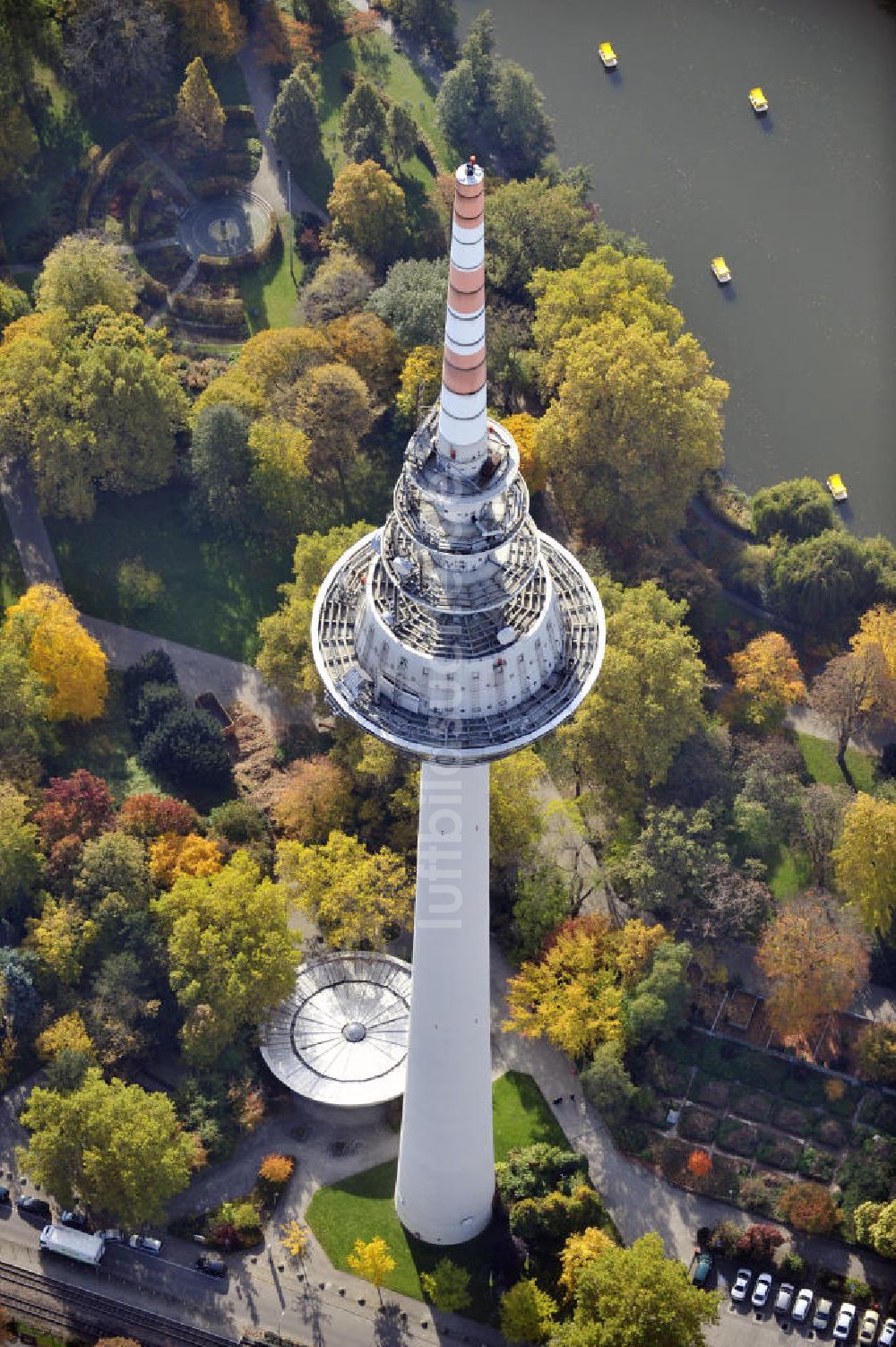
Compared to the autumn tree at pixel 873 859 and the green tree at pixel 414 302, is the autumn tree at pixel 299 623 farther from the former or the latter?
the autumn tree at pixel 873 859

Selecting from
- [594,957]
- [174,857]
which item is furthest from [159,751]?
[594,957]

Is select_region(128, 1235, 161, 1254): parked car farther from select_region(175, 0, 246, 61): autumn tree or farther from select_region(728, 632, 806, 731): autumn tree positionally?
select_region(175, 0, 246, 61): autumn tree

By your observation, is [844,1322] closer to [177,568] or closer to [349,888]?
[349,888]

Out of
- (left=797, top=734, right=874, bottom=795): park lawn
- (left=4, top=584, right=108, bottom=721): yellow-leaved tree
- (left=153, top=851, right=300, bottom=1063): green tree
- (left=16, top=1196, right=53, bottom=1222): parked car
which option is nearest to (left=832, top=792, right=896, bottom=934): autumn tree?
(left=797, top=734, right=874, bottom=795): park lawn

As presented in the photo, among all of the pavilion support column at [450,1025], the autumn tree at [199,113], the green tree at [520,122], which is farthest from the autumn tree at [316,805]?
the green tree at [520,122]

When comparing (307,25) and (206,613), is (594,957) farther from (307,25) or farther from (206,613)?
(307,25)

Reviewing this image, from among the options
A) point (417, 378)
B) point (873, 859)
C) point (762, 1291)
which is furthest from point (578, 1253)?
point (417, 378)

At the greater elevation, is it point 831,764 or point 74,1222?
point 831,764
